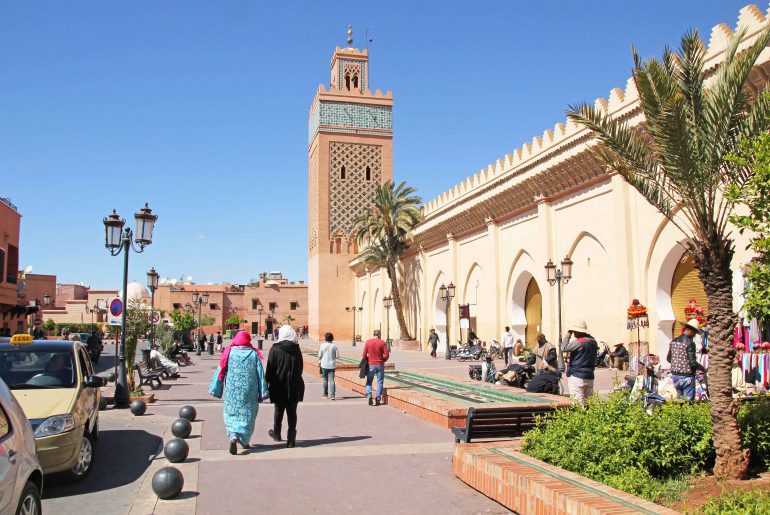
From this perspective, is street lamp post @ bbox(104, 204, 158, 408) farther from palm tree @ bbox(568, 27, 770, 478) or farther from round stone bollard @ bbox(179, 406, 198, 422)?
palm tree @ bbox(568, 27, 770, 478)

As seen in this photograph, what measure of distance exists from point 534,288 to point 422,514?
2138 cm

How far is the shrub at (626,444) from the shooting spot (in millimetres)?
5473

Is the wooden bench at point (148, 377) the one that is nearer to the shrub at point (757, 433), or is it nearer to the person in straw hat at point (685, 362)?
the person in straw hat at point (685, 362)

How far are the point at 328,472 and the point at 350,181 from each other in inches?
1753

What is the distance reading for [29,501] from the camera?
4.15m

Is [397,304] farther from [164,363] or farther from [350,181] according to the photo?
[164,363]

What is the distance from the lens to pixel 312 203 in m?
53.0

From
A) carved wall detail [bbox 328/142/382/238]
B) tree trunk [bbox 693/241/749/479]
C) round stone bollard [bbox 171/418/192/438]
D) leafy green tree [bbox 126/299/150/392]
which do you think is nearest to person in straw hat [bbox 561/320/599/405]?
tree trunk [bbox 693/241/749/479]

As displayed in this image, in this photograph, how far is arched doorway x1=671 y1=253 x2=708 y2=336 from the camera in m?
17.4

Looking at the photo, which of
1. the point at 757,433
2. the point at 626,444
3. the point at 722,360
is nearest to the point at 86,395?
the point at 626,444

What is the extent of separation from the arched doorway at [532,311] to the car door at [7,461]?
22995 mm

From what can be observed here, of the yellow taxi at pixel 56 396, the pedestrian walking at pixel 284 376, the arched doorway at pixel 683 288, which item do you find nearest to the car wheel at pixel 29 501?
the yellow taxi at pixel 56 396

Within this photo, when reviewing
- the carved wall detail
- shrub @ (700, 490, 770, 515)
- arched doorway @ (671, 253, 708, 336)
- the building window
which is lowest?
shrub @ (700, 490, 770, 515)

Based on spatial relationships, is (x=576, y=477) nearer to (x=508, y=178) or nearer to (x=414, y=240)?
(x=508, y=178)
